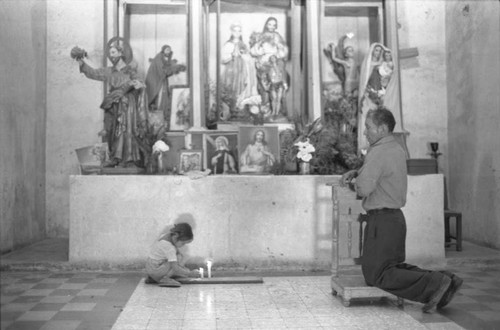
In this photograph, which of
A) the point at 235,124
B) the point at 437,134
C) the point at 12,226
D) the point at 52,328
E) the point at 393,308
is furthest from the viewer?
the point at 437,134

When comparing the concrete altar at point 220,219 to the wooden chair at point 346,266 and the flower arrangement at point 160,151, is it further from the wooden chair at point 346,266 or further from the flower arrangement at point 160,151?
the wooden chair at point 346,266

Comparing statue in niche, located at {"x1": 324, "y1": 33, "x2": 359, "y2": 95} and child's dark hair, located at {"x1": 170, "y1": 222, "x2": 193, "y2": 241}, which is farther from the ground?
statue in niche, located at {"x1": 324, "y1": 33, "x2": 359, "y2": 95}

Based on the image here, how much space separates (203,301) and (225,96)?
182 inches

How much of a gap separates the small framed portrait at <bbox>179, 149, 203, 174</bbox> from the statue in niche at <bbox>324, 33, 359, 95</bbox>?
10.2 feet

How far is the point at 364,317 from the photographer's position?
4.65 metres

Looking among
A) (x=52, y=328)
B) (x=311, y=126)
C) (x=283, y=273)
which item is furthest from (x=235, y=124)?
(x=52, y=328)

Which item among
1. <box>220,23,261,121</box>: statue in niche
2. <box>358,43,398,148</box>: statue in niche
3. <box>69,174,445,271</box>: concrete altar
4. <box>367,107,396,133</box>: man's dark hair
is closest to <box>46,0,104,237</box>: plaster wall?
<box>220,23,261,121</box>: statue in niche

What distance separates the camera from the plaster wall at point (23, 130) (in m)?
7.29

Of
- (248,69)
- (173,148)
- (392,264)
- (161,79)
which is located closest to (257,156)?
(173,148)

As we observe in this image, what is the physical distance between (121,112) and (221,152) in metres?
1.49

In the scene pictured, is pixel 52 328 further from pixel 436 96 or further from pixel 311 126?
pixel 436 96

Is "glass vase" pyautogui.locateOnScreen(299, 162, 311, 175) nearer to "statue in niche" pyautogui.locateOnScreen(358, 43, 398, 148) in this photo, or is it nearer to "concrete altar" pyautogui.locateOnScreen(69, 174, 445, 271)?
"concrete altar" pyautogui.locateOnScreen(69, 174, 445, 271)

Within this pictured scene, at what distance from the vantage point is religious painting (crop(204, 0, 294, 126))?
8994 mm

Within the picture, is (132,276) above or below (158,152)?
below
